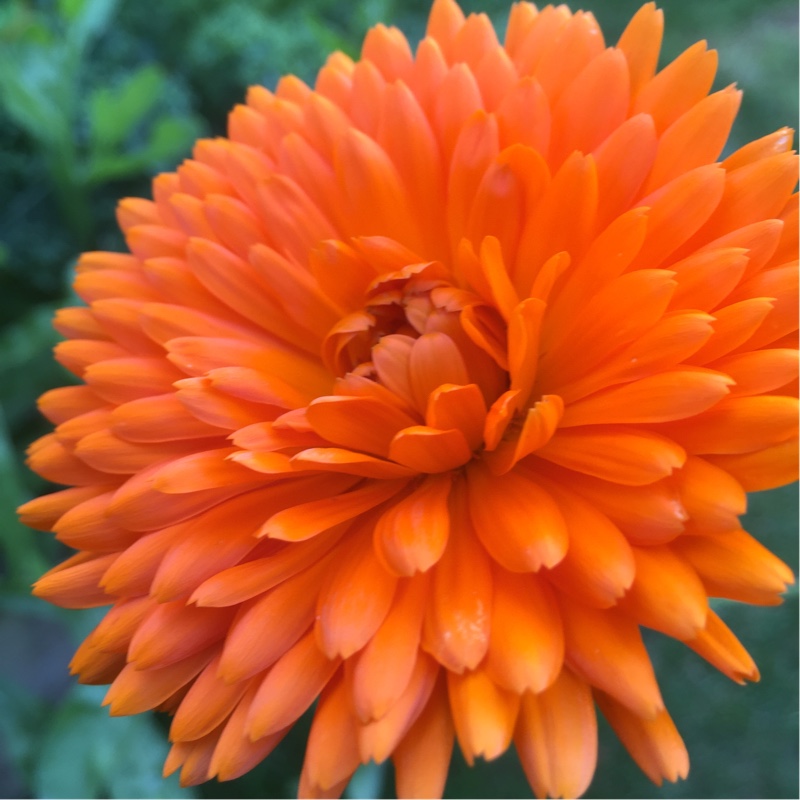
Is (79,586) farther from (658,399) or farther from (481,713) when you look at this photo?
(658,399)

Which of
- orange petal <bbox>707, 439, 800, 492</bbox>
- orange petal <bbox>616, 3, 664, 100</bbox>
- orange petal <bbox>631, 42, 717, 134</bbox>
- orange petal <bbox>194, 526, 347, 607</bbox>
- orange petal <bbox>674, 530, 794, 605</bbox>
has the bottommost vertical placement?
orange petal <bbox>674, 530, 794, 605</bbox>

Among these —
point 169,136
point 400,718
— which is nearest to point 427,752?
point 400,718

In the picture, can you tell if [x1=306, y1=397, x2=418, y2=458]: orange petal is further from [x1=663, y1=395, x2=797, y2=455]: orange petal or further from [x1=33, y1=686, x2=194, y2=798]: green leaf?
[x1=33, y1=686, x2=194, y2=798]: green leaf

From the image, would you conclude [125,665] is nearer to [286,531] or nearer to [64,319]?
[286,531]

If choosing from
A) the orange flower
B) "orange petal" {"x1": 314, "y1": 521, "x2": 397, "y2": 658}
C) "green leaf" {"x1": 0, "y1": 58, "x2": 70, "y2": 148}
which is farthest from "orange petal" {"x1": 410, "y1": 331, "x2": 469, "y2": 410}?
"green leaf" {"x1": 0, "y1": 58, "x2": 70, "y2": 148}

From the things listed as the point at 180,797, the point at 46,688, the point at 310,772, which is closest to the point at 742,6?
the point at 310,772

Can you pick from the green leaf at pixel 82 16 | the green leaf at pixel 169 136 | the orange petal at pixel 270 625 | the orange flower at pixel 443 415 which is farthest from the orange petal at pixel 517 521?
the green leaf at pixel 82 16
